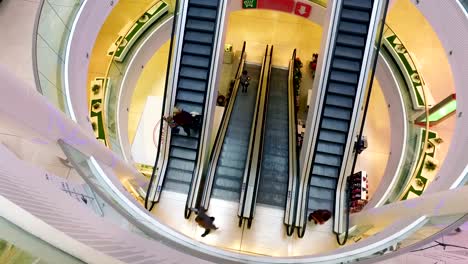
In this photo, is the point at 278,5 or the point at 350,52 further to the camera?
the point at 278,5

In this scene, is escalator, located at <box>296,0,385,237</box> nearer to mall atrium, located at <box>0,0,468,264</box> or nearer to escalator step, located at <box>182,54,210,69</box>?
mall atrium, located at <box>0,0,468,264</box>

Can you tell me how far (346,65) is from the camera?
9000 mm

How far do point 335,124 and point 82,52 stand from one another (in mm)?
6240

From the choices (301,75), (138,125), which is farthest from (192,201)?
(301,75)

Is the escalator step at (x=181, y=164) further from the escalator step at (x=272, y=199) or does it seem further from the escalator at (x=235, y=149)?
the escalator step at (x=272, y=199)

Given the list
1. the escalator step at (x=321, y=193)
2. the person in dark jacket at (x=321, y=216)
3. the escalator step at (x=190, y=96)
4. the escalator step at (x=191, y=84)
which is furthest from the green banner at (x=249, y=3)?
the person in dark jacket at (x=321, y=216)

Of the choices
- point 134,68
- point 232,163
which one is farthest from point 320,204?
point 134,68

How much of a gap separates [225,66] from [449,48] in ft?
24.9

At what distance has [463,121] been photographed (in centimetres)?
888

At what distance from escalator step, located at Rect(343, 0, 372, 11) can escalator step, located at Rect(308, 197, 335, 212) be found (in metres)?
4.65

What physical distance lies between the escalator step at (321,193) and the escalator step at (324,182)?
0.08m

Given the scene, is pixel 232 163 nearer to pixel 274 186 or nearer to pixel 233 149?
pixel 233 149

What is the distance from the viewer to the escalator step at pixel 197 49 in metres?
9.32

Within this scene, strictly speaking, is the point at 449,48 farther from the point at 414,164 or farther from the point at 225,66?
the point at 225,66
